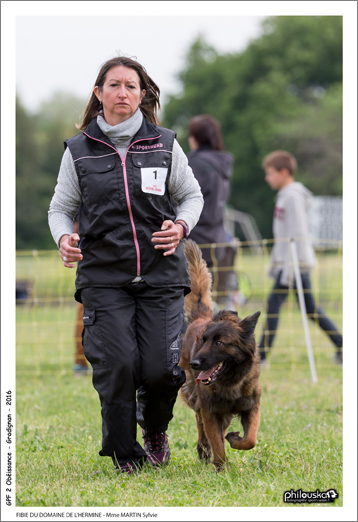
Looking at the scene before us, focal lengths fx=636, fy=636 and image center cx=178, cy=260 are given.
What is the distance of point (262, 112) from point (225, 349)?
46.6m

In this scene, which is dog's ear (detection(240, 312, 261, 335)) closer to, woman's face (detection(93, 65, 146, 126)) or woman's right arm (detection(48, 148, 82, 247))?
woman's right arm (detection(48, 148, 82, 247))

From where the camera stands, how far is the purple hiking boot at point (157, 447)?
12.9ft

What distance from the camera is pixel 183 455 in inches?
165

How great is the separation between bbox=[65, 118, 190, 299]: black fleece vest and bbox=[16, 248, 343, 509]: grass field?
1.11 metres

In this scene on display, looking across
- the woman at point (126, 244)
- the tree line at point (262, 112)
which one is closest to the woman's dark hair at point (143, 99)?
the woman at point (126, 244)

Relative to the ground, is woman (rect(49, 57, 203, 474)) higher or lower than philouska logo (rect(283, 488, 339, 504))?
higher

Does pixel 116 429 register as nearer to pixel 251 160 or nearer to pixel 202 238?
pixel 202 238

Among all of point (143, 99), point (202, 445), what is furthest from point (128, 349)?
point (143, 99)

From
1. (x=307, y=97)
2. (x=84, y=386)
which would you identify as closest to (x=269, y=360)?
(x=84, y=386)

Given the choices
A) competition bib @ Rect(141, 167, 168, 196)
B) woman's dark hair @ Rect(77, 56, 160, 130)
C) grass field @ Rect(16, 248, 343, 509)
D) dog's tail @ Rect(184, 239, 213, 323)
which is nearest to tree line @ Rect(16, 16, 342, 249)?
grass field @ Rect(16, 248, 343, 509)

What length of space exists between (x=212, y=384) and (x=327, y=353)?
549 centimetres

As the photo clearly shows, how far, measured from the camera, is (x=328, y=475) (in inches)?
137

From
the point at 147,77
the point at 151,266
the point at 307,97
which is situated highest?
the point at 307,97

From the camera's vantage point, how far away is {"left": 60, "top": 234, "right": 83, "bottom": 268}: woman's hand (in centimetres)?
339
